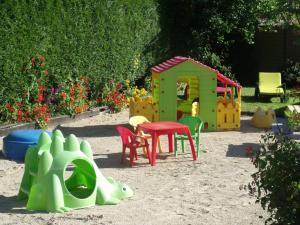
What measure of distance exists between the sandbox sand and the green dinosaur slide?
11cm

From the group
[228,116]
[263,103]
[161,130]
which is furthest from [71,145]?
[263,103]

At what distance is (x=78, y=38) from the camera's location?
14.2 metres

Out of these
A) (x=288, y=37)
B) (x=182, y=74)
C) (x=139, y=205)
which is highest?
(x=288, y=37)

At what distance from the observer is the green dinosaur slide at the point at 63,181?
22.0 ft

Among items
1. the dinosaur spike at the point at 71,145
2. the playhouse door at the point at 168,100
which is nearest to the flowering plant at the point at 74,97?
the playhouse door at the point at 168,100

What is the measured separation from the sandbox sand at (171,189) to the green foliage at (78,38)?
2.07m

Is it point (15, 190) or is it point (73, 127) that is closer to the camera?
point (15, 190)

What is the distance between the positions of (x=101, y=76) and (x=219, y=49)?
22.8ft

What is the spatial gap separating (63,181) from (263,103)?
1048cm

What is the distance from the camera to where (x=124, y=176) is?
8.48 meters

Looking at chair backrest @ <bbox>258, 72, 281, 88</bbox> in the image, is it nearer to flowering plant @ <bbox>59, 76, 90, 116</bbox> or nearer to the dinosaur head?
flowering plant @ <bbox>59, 76, 90, 116</bbox>

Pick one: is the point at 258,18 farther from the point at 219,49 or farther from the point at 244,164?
the point at 244,164

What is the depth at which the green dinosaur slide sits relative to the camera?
22.0 feet

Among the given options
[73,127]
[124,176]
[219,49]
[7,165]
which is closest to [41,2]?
[73,127]
